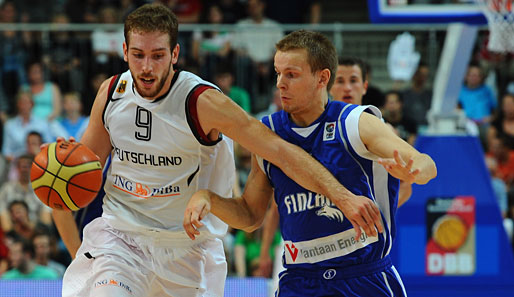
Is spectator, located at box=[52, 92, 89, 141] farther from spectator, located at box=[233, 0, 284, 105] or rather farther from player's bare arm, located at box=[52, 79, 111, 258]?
player's bare arm, located at box=[52, 79, 111, 258]

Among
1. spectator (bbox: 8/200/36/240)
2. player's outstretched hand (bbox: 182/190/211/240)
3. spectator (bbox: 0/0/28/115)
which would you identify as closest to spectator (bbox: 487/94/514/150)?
spectator (bbox: 8/200/36/240)

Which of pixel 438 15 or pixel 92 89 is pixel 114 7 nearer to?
pixel 92 89

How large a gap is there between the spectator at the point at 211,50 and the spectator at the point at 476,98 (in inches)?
140

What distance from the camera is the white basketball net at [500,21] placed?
7.21m

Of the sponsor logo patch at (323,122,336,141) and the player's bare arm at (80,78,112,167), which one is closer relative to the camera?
the sponsor logo patch at (323,122,336,141)

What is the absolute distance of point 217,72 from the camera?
11234mm

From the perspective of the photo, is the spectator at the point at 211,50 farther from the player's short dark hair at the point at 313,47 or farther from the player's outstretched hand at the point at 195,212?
the player's outstretched hand at the point at 195,212

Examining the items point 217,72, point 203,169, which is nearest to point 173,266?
point 203,169

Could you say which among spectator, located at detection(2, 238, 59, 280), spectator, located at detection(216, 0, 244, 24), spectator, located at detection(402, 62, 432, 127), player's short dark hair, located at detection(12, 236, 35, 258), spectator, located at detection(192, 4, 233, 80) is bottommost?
spectator, located at detection(2, 238, 59, 280)

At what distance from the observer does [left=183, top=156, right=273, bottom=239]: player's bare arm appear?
4113 millimetres

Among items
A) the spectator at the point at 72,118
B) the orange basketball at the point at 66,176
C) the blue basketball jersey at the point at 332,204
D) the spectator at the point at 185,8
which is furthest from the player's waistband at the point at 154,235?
the spectator at the point at 185,8

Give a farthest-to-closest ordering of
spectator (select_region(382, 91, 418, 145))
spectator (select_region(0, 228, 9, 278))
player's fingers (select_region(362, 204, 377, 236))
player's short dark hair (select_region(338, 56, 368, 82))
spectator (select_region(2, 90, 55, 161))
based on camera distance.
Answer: spectator (select_region(2, 90, 55, 161)) < spectator (select_region(382, 91, 418, 145)) < spectator (select_region(0, 228, 9, 278)) < player's short dark hair (select_region(338, 56, 368, 82)) < player's fingers (select_region(362, 204, 377, 236))

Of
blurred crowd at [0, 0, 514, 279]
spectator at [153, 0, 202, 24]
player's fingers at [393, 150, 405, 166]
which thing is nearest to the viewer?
player's fingers at [393, 150, 405, 166]

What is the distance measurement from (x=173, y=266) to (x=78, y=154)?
0.88 metres
